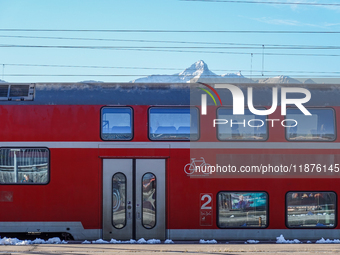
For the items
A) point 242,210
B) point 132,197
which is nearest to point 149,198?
point 132,197

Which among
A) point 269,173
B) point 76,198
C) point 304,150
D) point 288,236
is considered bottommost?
point 288,236

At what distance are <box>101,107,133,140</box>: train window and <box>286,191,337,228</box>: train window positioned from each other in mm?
3931

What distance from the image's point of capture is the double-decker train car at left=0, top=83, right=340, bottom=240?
8.56m

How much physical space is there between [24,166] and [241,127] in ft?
16.4


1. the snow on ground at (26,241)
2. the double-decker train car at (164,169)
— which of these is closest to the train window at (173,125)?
the double-decker train car at (164,169)

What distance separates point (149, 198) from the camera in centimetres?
862

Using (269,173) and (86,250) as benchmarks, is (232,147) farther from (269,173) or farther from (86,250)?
(86,250)

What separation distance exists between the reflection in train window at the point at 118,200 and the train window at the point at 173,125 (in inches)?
47.4

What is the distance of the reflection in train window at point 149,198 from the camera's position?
8617 mm

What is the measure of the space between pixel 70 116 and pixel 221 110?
3.43 meters

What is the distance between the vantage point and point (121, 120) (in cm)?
860

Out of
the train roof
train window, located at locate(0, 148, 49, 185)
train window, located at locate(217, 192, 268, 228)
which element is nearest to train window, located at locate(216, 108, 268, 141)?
the train roof

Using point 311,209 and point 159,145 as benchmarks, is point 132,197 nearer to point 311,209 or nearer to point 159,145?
point 159,145

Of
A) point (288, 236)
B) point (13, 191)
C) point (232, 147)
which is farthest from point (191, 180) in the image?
point (13, 191)
